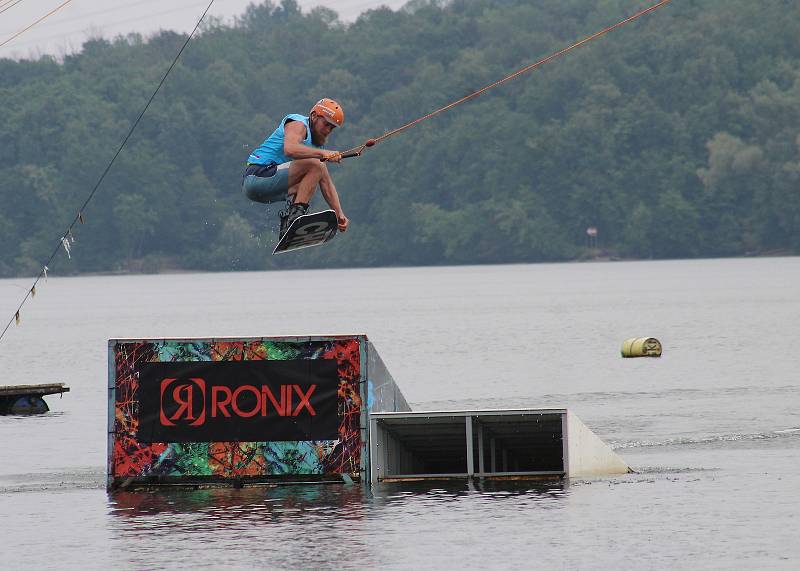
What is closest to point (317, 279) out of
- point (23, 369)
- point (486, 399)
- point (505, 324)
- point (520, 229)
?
point (520, 229)

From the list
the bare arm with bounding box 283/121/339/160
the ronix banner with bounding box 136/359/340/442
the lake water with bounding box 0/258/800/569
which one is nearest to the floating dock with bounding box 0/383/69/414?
the lake water with bounding box 0/258/800/569

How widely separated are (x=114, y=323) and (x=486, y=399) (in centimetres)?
6156

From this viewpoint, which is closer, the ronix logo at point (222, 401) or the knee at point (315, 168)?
the knee at point (315, 168)

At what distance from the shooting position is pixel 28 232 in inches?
7584

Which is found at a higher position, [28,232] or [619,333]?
[28,232]

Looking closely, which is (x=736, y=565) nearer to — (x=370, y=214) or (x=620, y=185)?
(x=620, y=185)

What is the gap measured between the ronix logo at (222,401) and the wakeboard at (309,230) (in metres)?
1.90

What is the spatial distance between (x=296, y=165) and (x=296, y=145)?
358mm

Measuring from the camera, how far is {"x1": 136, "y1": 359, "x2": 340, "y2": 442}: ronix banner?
71.9 feet

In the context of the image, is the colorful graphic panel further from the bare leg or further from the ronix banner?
the bare leg

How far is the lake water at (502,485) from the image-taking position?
18406 millimetres

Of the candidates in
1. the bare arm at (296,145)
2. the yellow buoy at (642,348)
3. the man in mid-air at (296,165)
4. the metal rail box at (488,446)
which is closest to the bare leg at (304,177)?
the man in mid-air at (296,165)

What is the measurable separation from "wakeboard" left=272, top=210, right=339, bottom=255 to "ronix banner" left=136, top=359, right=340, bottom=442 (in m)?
1.75

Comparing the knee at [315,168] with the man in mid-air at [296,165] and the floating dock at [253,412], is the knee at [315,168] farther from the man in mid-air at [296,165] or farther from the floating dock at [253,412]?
the floating dock at [253,412]
